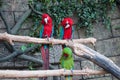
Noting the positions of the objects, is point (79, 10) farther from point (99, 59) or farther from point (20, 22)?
point (99, 59)

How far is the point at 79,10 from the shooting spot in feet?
12.9

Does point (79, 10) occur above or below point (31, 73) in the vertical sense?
above

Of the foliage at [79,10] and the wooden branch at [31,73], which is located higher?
the foliage at [79,10]

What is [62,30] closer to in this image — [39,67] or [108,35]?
[39,67]

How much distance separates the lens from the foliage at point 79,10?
12.4 ft

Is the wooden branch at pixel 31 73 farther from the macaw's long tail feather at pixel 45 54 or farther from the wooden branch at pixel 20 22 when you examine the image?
the wooden branch at pixel 20 22

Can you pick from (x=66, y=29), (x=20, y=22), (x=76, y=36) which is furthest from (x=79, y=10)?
(x=66, y=29)

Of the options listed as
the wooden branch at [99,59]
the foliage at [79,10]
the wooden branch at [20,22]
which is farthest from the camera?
the foliage at [79,10]

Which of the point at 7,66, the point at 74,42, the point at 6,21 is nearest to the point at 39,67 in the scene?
the point at 7,66

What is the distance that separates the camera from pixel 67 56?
2.69m

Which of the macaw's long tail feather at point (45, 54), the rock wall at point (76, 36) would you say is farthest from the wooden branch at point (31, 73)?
the rock wall at point (76, 36)

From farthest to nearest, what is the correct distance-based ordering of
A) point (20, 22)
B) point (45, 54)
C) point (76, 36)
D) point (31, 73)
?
point (76, 36) → point (20, 22) → point (45, 54) → point (31, 73)

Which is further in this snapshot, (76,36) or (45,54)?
(76,36)

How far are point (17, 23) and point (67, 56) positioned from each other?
1.16m
